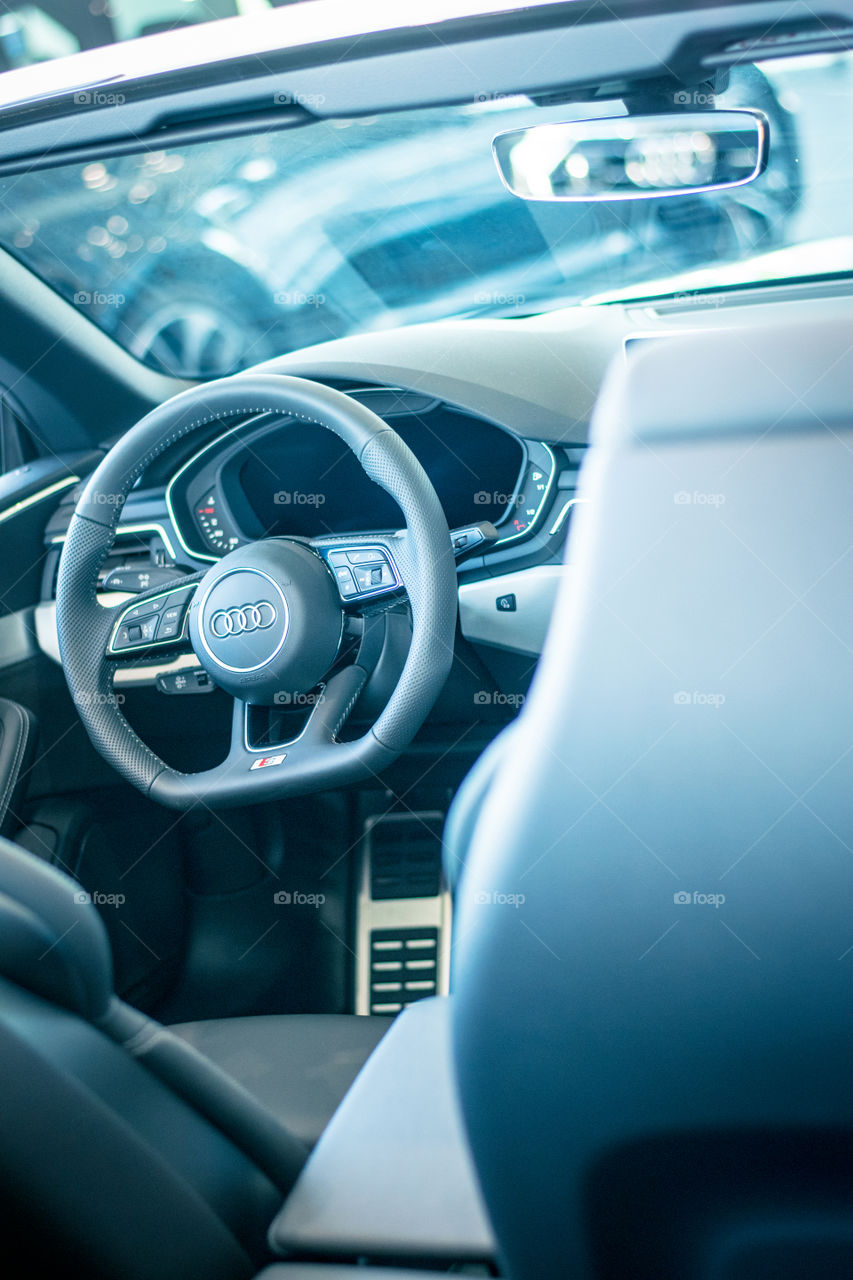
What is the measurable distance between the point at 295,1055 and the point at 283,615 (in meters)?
0.58

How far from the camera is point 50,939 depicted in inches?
27.9

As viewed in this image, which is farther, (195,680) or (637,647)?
(195,680)

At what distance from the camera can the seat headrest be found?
70cm

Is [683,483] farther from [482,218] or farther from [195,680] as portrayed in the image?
[482,218]

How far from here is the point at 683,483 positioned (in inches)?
19.7

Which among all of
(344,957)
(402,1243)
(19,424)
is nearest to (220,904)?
(344,957)

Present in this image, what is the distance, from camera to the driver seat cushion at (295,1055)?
1212mm

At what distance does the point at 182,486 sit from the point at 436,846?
31.7 inches

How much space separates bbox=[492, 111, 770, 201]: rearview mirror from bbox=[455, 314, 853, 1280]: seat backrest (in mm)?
674
